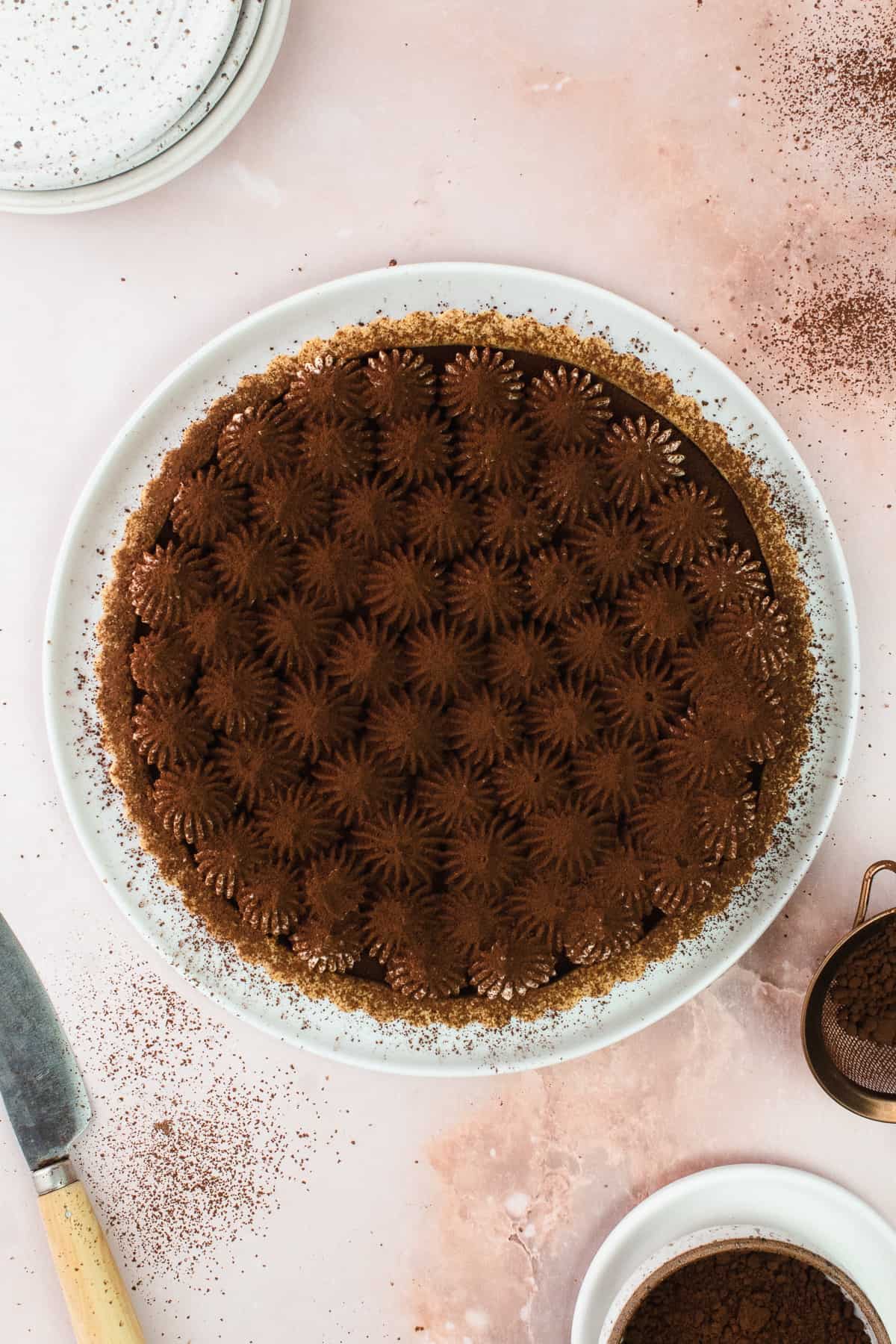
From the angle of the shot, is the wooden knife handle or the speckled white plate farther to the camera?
the wooden knife handle

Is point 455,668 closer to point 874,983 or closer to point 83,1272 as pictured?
point 874,983

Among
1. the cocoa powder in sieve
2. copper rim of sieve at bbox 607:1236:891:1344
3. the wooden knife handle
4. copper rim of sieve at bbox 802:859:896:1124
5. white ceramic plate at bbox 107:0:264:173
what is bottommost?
the cocoa powder in sieve

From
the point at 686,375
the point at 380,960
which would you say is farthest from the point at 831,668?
the point at 380,960

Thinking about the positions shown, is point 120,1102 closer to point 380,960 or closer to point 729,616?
point 380,960

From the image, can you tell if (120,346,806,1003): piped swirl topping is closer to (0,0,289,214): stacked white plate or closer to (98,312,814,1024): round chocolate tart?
(98,312,814,1024): round chocolate tart

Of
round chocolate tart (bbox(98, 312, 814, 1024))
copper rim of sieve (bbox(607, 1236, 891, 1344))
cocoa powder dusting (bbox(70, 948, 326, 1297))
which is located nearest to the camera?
round chocolate tart (bbox(98, 312, 814, 1024))

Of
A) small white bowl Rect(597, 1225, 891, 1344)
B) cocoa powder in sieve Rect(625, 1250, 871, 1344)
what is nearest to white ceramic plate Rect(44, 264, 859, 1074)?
small white bowl Rect(597, 1225, 891, 1344)
